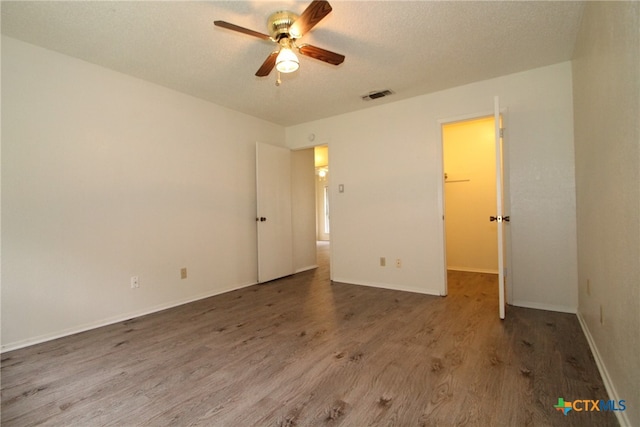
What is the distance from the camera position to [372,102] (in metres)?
3.77

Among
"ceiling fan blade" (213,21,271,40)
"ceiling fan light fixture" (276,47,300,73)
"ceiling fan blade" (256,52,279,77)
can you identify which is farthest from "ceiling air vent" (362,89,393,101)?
"ceiling fan blade" (213,21,271,40)

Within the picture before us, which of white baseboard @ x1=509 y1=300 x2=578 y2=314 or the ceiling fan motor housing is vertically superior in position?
the ceiling fan motor housing

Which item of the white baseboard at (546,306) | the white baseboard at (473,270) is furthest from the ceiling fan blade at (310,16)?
the white baseboard at (473,270)

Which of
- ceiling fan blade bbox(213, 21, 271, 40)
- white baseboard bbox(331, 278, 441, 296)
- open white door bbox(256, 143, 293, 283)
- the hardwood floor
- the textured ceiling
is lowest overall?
the hardwood floor

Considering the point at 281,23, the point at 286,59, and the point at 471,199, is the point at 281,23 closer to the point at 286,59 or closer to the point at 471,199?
the point at 286,59

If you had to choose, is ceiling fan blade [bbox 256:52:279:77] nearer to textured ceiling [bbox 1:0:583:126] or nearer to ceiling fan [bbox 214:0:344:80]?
ceiling fan [bbox 214:0:344:80]

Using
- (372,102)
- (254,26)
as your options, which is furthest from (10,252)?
(372,102)

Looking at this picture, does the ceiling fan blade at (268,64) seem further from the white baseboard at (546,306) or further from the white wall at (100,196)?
the white baseboard at (546,306)

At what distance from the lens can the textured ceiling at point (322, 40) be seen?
2.01m

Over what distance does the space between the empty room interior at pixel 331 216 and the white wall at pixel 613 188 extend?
20mm

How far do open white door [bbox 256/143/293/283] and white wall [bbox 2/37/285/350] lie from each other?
481 millimetres

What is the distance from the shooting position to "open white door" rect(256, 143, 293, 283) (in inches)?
167

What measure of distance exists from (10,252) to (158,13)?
7.07 ft

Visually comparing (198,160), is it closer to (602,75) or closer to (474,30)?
(474,30)
